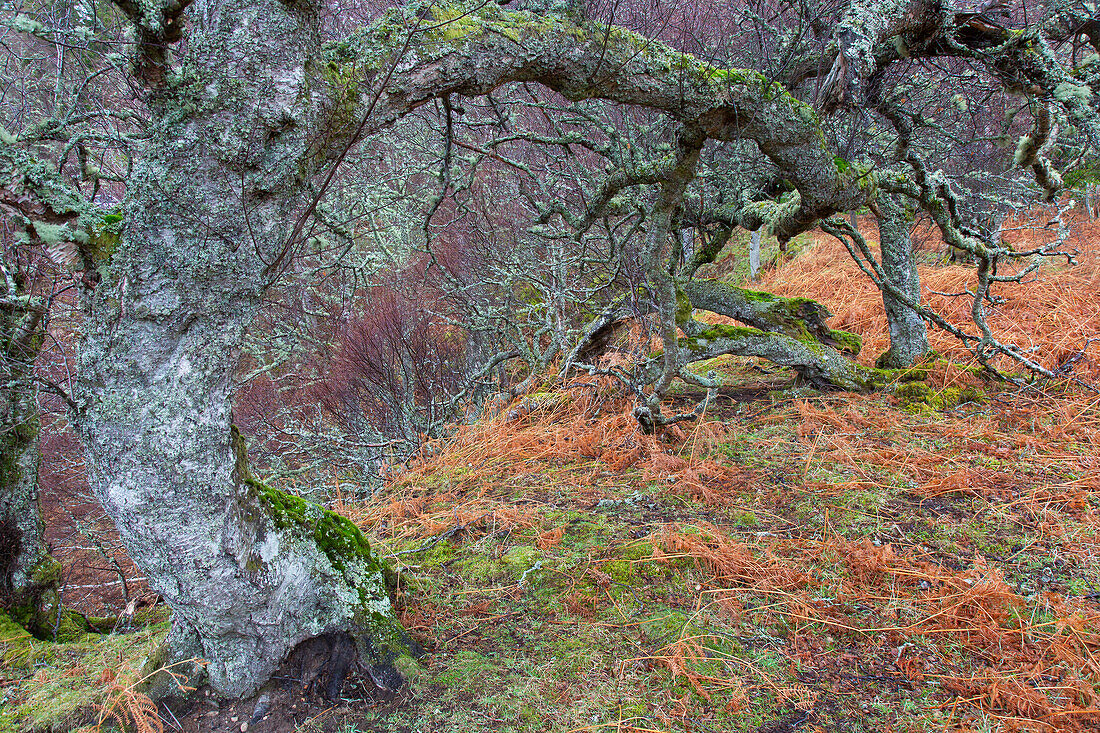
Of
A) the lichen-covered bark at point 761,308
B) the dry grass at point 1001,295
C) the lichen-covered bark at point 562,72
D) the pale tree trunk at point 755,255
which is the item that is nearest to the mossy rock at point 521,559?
the lichen-covered bark at point 562,72

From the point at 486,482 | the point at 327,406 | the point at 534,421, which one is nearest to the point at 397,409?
the point at 327,406

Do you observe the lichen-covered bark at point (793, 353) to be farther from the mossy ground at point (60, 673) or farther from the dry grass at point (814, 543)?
the mossy ground at point (60, 673)

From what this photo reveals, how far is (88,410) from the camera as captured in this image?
1649 mm

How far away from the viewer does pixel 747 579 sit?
248 cm

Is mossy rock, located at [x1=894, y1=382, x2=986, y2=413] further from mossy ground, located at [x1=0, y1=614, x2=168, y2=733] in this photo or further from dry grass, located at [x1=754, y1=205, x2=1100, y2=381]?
mossy ground, located at [x1=0, y1=614, x2=168, y2=733]

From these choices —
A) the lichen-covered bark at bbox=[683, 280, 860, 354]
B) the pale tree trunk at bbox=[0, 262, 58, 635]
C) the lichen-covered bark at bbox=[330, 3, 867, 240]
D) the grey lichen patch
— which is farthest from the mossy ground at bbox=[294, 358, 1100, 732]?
the lichen-covered bark at bbox=[330, 3, 867, 240]

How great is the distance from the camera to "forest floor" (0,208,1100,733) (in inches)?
74.3

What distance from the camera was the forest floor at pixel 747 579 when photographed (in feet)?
6.19

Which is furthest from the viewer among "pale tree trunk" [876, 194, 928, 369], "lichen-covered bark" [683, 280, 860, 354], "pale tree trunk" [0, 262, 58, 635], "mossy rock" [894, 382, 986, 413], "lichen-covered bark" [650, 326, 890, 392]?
"lichen-covered bark" [683, 280, 860, 354]

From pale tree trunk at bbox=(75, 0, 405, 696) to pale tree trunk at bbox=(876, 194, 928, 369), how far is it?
14.1ft

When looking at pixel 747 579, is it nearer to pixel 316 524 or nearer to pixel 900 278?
pixel 316 524

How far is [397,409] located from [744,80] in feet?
15.7

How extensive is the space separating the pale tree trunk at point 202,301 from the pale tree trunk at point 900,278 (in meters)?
4.31

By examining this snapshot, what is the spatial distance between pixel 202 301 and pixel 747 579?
238cm
